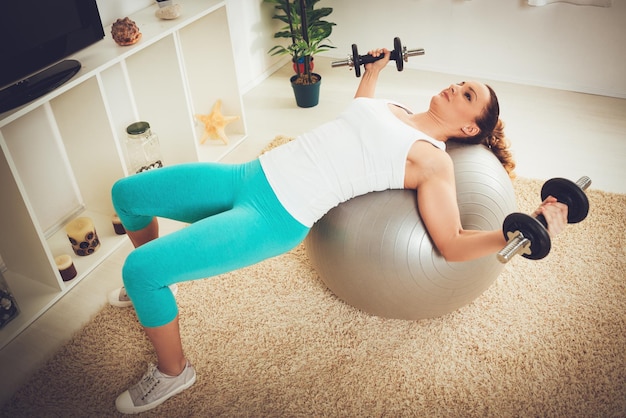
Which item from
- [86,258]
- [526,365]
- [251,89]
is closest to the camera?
[526,365]

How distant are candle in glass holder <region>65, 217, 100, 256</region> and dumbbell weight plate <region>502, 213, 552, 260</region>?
1575 mm

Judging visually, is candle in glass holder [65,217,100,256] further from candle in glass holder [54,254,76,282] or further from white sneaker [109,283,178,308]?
white sneaker [109,283,178,308]

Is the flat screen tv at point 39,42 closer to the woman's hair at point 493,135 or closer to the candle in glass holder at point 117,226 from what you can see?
the candle in glass holder at point 117,226

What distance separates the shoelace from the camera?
151cm

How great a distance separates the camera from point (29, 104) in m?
1.68

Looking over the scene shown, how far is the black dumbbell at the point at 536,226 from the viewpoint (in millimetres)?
1164

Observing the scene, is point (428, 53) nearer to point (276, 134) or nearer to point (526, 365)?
point (276, 134)

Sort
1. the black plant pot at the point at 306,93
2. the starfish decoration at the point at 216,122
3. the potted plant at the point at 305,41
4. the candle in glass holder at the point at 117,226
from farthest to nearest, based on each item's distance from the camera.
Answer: the black plant pot at the point at 306,93
the potted plant at the point at 305,41
the starfish decoration at the point at 216,122
the candle in glass holder at the point at 117,226

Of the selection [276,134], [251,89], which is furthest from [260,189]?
[251,89]

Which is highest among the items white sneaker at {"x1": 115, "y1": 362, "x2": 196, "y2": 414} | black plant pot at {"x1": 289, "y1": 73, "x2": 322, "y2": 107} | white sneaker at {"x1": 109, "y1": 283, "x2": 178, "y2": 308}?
black plant pot at {"x1": 289, "y1": 73, "x2": 322, "y2": 107}

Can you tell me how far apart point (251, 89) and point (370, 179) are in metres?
2.04

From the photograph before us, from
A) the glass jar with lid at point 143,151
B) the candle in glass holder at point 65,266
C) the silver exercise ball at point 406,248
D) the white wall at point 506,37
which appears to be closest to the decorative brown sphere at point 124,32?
the glass jar with lid at point 143,151

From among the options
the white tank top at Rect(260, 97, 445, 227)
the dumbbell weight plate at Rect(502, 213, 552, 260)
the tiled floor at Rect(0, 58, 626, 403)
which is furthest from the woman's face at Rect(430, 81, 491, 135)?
the tiled floor at Rect(0, 58, 626, 403)

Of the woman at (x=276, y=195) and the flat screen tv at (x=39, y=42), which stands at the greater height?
the flat screen tv at (x=39, y=42)
